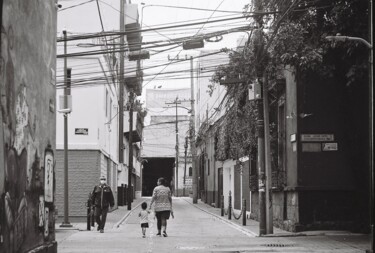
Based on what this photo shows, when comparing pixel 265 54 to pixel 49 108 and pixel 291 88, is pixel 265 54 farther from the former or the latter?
pixel 49 108

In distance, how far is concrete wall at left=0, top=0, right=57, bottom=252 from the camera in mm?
9147

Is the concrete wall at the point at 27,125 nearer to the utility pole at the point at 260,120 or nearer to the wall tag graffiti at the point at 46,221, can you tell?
the wall tag graffiti at the point at 46,221

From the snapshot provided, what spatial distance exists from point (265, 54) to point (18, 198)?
10.0 m

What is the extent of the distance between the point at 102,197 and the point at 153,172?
69806 mm

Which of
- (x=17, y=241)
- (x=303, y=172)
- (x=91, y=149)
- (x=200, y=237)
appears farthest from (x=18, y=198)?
(x=91, y=149)

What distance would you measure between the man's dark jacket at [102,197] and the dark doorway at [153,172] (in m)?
65.1

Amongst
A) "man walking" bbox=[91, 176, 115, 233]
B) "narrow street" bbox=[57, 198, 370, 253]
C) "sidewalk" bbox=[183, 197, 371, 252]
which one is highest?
"man walking" bbox=[91, 176, 115, 233]

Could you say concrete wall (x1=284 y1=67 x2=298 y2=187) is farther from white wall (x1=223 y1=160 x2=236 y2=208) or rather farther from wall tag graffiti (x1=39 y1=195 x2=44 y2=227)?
white wall (x1=223 y1=160 x2=236 y2=208)

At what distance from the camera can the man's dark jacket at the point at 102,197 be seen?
68.2 feet

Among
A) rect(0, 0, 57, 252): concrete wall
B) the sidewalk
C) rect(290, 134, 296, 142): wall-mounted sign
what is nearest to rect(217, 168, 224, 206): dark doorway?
the sidewalk

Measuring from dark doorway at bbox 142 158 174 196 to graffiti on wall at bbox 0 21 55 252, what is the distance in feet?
243

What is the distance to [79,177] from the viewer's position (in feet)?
84.5

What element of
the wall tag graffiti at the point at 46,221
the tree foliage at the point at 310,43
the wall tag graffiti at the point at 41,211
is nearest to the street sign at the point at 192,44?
the tree foliage at the point at 310,43

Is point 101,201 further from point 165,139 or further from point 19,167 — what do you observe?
point 165,139
